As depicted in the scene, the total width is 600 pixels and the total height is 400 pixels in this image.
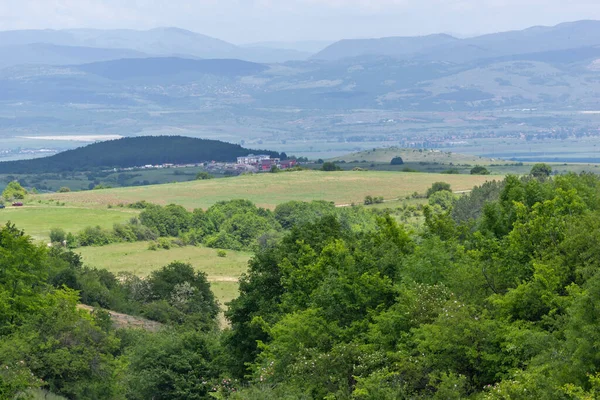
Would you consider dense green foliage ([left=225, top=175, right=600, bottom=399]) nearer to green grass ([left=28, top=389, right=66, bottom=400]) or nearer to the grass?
green grass ([left=28, top=389, right=66, bottom=400])

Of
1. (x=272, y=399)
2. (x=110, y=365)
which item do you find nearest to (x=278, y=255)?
(x=110, y=365)

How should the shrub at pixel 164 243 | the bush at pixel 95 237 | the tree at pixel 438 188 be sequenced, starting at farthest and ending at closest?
the tree at pixel 438 188
the bush at pixel 95 237
the shrub at pixel 164 243

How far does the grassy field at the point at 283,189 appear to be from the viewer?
6506 inches

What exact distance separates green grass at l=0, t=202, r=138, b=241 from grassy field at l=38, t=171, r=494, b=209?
27.6 feet

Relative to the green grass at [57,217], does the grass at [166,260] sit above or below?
below

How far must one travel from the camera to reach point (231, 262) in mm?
111812

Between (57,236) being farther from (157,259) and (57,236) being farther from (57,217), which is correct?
(57,217)

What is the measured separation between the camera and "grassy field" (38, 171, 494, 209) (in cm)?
16525

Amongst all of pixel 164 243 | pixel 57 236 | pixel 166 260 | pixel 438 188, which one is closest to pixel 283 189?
pixel 438 188

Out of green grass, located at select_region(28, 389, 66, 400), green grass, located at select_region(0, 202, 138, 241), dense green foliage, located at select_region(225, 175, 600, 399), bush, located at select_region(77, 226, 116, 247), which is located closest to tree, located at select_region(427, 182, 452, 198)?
green grass, located at select_region(0, 202, 138, 241)

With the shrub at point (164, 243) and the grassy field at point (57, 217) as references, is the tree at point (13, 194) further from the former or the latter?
the shrub at point (164, 243)

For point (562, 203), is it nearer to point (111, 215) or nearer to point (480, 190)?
point (480, 190)

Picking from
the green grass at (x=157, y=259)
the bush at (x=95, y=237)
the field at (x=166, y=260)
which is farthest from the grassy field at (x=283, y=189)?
the field at (x=166, y=260)

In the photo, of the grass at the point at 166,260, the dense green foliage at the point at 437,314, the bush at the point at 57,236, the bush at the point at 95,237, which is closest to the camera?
the dense green foliage at the point at 437,314
